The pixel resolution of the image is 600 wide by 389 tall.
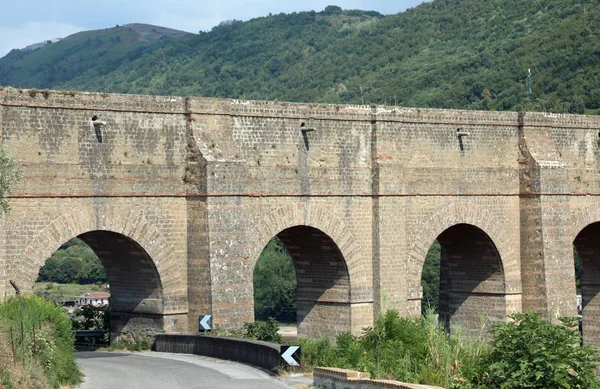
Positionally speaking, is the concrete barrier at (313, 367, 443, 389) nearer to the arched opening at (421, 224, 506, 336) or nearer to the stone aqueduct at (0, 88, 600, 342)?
the stone aqueduct at (0, 88, 600, 342)

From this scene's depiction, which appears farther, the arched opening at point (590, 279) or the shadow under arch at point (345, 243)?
the arched opening at point (590, 279)

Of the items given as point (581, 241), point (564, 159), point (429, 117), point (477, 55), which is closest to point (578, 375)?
point (429, 117)

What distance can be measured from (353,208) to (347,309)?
2539 millimetres

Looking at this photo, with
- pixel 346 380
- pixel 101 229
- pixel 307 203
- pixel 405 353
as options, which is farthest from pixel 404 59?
pixel 346 380

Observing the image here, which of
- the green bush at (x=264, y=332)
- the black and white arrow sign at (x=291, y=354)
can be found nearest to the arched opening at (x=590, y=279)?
the green bush at (x=264, y=332)

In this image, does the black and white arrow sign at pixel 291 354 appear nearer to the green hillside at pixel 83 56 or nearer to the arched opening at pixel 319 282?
the arched opening at pixel 319 282

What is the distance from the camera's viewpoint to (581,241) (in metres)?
34.6

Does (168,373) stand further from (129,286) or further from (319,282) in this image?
(319,282)

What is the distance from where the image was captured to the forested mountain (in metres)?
57.2

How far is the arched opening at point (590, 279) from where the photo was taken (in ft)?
113

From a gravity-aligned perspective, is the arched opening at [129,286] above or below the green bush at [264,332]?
above

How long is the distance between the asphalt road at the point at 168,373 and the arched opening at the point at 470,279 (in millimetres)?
10244

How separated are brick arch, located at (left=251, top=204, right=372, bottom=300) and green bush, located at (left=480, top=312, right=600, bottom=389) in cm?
918

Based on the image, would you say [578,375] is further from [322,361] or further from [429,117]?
[429,117]
